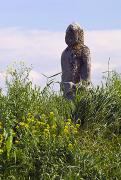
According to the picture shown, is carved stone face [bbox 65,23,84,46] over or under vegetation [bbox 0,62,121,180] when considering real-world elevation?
over

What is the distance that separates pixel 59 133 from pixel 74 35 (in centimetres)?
285

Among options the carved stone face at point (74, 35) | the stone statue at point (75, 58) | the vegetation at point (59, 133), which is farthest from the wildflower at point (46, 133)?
the carved stone face at point (74, 35)

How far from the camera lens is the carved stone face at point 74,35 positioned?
32.7 feet

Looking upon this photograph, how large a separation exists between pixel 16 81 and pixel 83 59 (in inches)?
65.5

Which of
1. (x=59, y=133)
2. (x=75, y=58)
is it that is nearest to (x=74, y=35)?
(x=75, y=58)

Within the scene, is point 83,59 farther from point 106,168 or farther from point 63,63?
point 106,168

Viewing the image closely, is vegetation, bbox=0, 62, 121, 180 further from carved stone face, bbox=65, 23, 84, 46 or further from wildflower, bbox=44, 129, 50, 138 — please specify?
carved stone face, bbox=65, 23, 84, 46

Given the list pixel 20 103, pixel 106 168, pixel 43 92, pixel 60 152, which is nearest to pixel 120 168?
pixel 106 168

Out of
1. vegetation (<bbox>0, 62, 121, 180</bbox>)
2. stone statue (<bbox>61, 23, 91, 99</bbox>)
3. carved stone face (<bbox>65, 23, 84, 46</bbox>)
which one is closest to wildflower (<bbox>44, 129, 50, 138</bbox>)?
vegetation (<bbox>0, 62, 121, 180</bbox>)

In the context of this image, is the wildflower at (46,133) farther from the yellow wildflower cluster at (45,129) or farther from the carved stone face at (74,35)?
the carved stone face at (74,35)

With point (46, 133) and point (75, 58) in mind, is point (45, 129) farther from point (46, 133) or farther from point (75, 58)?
point (75, 58)

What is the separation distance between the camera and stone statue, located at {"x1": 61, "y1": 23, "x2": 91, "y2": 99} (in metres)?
9.88

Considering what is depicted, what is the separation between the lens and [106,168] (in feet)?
21.6

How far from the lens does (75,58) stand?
32.7 ft
